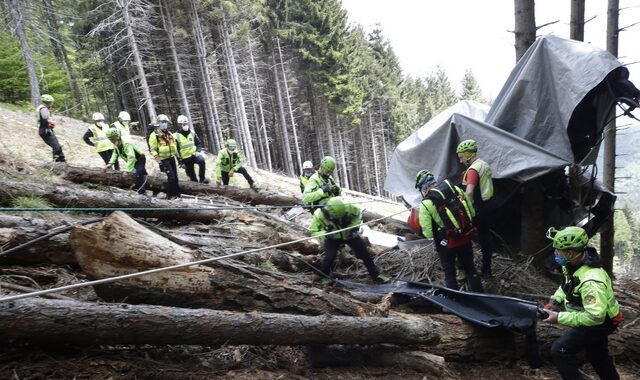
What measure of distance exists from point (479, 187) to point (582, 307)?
215 cm

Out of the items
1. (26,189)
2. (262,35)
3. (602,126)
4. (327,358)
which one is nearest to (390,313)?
(327,358)

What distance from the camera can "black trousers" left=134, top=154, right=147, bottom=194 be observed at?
26.3 ft

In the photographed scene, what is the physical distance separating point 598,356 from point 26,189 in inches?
307

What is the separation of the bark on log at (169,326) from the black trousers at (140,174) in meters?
5.98

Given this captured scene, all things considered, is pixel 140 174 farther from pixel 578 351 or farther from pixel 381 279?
pixel 578 351

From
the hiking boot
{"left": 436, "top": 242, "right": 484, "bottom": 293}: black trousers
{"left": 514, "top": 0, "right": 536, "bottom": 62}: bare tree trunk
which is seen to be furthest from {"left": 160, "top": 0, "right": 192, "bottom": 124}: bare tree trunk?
{"left": 436, "top": 242, "right": 484, "bottom": 293}: black trousers

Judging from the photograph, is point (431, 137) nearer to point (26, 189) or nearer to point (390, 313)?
point (390, 313)

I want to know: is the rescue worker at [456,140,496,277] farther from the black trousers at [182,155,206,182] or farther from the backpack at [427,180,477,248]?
the black trousers at [182,155,206,182]

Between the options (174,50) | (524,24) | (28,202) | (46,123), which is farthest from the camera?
(174,50)

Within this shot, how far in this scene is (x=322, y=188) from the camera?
5723mm

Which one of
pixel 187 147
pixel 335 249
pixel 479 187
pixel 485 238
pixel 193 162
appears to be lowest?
pixel 485 238

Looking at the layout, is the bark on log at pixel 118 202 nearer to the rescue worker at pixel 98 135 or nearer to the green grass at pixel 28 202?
the green grass at pixel 28 202

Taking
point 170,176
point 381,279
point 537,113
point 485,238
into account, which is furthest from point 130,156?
point 537,113

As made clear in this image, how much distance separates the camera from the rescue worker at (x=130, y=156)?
7790 mm
